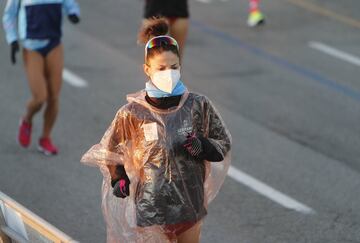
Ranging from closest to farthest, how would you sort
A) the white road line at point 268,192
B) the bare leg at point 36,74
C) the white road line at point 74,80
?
the white road line at point 268,192
the bare leg at point 36,74
the white road line at point 74,80

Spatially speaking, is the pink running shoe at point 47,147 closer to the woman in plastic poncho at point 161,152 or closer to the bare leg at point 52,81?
the bare leg at point 52,81

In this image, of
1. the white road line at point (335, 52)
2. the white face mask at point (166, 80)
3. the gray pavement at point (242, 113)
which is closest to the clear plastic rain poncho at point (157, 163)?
the white face mask at point (166, 80)

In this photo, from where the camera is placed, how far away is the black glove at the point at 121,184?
15.2 ft

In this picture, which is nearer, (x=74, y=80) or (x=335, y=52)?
(x=74, y=80)

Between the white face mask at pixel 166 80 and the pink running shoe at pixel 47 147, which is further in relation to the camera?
the pink running shoe at pixel 47 147

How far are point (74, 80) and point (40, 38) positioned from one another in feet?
9.31

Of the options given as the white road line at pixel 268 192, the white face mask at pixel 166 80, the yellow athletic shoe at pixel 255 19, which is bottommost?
the yellow athletic shoe at pixel 255 19

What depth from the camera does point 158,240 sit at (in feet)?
15.8

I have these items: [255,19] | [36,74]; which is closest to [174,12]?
[36,74]

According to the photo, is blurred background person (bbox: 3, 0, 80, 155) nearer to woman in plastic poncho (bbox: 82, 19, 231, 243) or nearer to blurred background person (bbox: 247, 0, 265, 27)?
woman in plastic poncho (bbox: 82, 19, 231, 243)

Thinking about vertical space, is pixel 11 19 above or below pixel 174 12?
above

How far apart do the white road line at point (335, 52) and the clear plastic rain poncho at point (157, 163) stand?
738 centimetres

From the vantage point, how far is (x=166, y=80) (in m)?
4.61

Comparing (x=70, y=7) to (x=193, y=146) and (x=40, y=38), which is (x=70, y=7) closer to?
(x=40, y=38)
